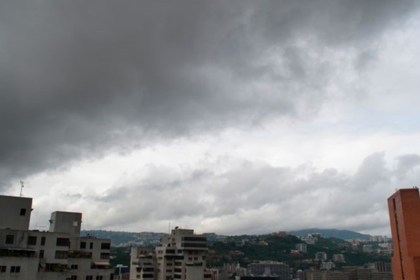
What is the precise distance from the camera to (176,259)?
478 ft

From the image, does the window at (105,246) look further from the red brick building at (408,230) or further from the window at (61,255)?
the red brick building at (408,230)

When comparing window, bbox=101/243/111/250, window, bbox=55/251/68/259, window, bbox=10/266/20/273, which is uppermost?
window, bbox=101/243/111/250

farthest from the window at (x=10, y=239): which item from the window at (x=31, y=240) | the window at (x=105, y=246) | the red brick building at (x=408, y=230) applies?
the red brick building at (x=408, y=230)

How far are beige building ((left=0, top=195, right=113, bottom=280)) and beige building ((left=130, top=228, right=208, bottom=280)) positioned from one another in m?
62.0

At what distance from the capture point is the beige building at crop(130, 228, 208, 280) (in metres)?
138

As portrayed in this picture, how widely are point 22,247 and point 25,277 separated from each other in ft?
20.9

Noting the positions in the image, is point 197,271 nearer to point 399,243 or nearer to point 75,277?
point 75,277

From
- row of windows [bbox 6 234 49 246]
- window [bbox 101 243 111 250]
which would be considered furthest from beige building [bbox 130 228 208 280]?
row of windows [bbox 6 234 49 246]

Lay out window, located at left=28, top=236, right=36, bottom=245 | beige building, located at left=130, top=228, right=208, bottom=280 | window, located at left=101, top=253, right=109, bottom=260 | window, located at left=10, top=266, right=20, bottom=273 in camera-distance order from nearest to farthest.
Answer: window, located at left=10, top=266, right=20, bottom=273 → window, located at left=28, top=236, right=36, bottom=245 → window, located at left=101, top=253, right=109, bottom=260 → beige building, located at left=130, top=228, right=208, bottom=280

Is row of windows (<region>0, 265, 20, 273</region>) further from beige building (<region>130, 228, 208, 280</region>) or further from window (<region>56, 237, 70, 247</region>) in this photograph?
beige building (<region>130, 228, 208, 280</region>)

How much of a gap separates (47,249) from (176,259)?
282 ft

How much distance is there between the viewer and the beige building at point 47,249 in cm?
5853

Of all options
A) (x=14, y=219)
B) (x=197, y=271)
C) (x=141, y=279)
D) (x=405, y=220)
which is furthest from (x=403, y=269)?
(x=141, y=279)

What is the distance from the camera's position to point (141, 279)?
149875mm
